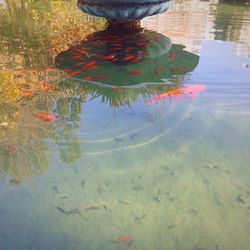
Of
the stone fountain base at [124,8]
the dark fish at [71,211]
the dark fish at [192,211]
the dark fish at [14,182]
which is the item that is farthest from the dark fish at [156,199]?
the stone fountain base at [124,8]

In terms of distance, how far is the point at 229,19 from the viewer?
16.9 ft

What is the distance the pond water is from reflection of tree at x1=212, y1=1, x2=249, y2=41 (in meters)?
0.33

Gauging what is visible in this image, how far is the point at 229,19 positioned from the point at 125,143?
3.90 m

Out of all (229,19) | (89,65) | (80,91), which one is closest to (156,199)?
(80,91)

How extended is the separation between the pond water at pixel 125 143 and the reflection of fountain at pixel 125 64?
0.01 meters

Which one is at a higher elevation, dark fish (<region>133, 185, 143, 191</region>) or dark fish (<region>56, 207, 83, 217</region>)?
dark fish (<region>133, 185, 143, 191</region>)

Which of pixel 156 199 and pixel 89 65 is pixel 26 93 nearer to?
pixel 89 65

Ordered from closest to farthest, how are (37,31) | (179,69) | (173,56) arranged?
(179,69), (173,56), (37,31)

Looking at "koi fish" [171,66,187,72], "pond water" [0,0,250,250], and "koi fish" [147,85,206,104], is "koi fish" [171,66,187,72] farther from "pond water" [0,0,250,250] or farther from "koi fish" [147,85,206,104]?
"koi fish" [147,85,206,104]

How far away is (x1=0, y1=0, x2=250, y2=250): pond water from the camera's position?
5.43ft

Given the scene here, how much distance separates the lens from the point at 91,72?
3332 millimetres

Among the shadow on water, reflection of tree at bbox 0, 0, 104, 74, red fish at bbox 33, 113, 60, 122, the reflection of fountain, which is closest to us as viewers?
the shadow on water

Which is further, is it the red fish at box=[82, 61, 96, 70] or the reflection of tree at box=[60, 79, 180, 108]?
the red fish at box=[82, 61, 96, 70]

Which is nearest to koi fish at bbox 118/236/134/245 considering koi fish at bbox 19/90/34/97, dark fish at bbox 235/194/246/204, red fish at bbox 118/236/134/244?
red fish at bbox 118/236/134/244
